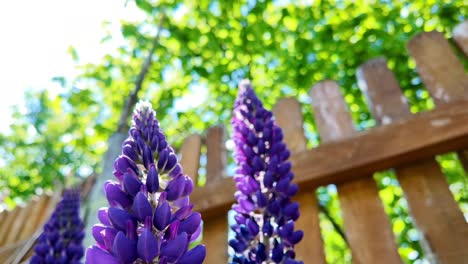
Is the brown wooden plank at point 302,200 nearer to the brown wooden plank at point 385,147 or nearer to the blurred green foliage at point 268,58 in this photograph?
the brown wooden plank at point 385,147

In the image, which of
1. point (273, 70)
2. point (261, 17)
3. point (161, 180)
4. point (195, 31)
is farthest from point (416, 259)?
point (161, 180)

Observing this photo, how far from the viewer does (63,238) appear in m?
2.21

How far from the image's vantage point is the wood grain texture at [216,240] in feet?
7.79

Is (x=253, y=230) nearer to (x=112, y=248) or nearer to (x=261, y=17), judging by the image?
(x=112, y=248)

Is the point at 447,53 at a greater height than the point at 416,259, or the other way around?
the point at 447,53

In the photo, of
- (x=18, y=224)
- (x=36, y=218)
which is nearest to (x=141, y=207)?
(x=36, y=218)

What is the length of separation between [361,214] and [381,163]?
294 mm

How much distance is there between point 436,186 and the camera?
2.05m

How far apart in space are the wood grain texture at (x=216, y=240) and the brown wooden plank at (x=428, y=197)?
3.40ft

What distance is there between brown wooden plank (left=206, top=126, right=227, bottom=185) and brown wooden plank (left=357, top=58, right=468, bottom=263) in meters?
1.03

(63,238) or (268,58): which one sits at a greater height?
(268,58)

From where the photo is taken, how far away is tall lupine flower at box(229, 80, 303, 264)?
1.44m

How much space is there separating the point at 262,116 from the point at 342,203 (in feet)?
2.27

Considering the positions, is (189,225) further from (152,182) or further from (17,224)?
(17,224)
